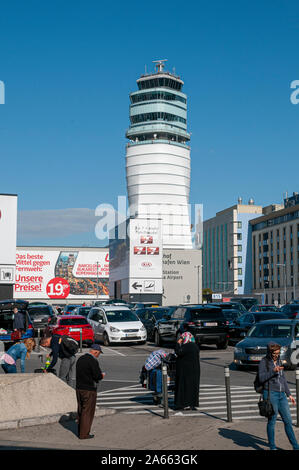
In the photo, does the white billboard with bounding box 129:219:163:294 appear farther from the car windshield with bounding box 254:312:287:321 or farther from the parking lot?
the parking lot

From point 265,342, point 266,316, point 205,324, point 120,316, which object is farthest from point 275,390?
point 120,316

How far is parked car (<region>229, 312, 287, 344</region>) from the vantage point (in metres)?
28.4

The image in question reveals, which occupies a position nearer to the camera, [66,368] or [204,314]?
[66,368]

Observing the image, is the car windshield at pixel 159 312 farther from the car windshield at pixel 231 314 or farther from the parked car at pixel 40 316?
the parked car at pixel 40 316

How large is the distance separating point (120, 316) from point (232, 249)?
4694 inches

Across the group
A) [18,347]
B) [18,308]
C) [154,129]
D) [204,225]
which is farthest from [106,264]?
[18,347]

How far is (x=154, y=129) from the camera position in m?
Result: 149

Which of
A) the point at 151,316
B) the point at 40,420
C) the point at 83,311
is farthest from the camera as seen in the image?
the point at 83,311

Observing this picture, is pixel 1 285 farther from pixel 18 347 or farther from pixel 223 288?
pixel 223 288

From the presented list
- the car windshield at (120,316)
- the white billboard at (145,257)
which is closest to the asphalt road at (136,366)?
the car windshield at (120,316)

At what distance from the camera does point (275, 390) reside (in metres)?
8.84

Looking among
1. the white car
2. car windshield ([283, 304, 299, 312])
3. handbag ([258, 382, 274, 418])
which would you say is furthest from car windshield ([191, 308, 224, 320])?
handbag ([258, 382, 274, 418])

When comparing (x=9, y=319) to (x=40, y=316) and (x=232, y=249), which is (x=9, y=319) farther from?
(x=232, y=249)

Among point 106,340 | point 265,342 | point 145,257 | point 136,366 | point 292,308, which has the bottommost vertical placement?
point 136,366
